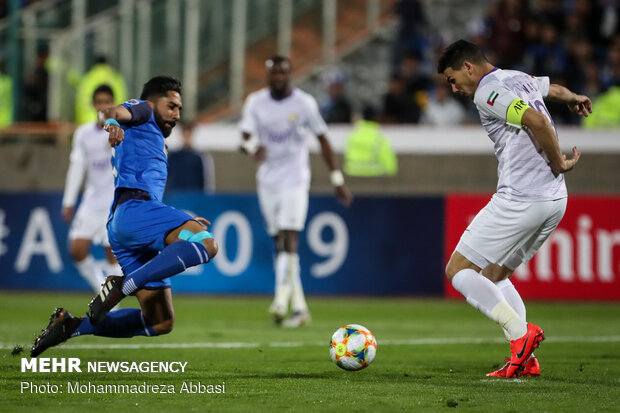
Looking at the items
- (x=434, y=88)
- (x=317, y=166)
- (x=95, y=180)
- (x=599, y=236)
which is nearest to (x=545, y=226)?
(x=95, y=180)

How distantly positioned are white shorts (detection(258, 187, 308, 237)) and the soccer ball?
14.5 ft

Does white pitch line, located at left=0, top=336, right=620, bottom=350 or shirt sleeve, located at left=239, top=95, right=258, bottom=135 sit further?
shirt sleeve, located at left=239, top=95, right=258, bottom=135

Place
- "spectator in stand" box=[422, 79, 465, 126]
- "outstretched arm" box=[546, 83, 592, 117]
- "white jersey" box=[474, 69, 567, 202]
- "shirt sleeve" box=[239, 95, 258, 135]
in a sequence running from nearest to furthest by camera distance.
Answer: "white jersey" box=[474, 69, 567, 202] → "outstretched arm" box=[546, 83, 592, 117] → "shirt sleeve" box=[239, 95, 258, 135] → "spectator in stand" box=[422, 79, 465, 126]

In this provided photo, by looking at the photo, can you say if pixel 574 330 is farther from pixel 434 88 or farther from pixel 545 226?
pixel 434 88

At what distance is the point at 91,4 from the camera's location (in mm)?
17234

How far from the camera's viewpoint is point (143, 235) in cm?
695

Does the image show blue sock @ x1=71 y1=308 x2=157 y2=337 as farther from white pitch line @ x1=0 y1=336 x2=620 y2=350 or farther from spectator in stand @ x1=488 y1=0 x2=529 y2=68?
spectator in stand @ x1=488 y1=0 x2=529 y2=68

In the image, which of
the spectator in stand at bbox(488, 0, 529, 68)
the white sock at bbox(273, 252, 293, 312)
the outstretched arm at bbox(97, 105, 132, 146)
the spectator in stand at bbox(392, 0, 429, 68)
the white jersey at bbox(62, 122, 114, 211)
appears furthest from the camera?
the spectator in stand at bbox(392, 0, 429, 68)

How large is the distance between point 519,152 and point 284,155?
16.0 feet

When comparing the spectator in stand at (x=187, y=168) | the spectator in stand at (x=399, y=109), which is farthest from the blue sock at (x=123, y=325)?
the spectator in stand at (x=399, y=109)

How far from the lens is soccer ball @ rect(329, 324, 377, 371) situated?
7.07 meters

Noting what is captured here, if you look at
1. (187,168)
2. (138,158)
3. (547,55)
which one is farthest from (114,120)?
(547,55)

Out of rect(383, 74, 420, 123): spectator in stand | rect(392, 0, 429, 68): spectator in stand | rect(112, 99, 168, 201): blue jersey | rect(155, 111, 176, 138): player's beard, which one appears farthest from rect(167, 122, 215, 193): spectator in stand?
rect(112, 99, 168, 201): blue jersey

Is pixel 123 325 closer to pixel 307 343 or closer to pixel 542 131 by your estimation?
pixel 307 343
